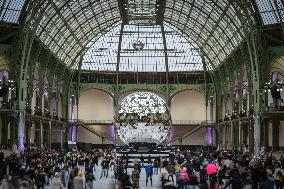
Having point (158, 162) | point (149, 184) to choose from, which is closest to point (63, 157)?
point (158, 162)

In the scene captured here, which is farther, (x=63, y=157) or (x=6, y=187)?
(x=63, y=157)

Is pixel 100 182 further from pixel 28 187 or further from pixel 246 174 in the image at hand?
pixel 28 187

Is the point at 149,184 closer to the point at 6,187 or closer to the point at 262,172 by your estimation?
the point at 262,172

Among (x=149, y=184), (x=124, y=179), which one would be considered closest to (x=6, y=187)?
(x=124, y=179)

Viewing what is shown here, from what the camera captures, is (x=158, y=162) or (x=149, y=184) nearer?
(x=149, y=184)

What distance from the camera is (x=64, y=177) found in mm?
29766

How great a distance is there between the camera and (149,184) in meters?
38.2

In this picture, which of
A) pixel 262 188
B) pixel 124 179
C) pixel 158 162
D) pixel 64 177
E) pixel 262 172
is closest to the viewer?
pixel 262 188

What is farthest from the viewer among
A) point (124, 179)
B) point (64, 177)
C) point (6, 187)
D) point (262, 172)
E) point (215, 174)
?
point (215, 174)

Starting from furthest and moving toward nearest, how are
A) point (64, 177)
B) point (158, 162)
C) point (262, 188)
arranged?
1. point (158, 162)
2. point (64, 177)
3. point (262, 188)

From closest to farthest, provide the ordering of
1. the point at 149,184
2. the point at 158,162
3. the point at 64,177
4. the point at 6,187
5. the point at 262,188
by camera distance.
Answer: the point at 6,187, the point at 262,188, the point at 64,177, the point at 149,184, the point at 158,162

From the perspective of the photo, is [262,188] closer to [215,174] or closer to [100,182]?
[215,174]

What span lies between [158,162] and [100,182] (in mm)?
10029

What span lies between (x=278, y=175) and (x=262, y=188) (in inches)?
321
